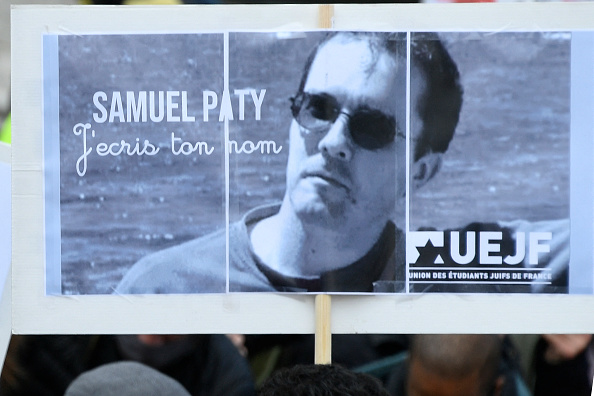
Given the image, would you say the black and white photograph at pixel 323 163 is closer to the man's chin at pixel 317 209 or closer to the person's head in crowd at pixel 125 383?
the man's chin at pixel 317 209

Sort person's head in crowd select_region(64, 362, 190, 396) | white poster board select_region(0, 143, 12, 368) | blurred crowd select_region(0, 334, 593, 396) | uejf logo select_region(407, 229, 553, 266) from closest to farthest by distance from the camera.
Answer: uejf logo select_region(407, 229, 553, 266), white poster board select_region(0, 143, 12, 368), person's head in crowd select_region(64, 362, 190, 396), blurred crowd select_region(0, 334, 593, 396)

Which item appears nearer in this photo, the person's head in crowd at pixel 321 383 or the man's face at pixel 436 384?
the person's head in crowd at pixel 321 383

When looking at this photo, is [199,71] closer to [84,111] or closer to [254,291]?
[84,111]

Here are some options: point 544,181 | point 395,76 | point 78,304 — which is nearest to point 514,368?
point 544,181

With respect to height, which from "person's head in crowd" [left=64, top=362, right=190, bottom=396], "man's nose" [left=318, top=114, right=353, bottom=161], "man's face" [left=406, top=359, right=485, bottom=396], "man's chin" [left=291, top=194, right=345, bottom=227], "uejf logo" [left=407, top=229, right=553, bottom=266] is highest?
"man's nose" [left=318, top=114, right=353, bottom=161]

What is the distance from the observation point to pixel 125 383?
6.71 ft

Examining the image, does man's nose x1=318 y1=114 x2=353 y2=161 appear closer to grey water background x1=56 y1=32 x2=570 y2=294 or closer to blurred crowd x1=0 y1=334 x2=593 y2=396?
grey water background x1=56 y1=32 x2=570 y2=294

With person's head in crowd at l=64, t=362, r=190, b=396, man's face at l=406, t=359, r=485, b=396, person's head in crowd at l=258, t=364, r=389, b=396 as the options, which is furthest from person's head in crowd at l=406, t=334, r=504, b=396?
person's head in crowd at l=258, t=364, r=389, b=396

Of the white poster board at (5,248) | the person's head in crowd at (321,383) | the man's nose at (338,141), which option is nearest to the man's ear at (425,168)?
the man's nose at (338,141)

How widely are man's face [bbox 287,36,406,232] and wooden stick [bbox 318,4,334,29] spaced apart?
0.03 m

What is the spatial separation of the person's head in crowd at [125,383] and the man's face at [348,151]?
0.68 m

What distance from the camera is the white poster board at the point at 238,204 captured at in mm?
1627

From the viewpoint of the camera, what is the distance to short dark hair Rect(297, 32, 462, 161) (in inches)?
64.2

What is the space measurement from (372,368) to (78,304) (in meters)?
1.00
